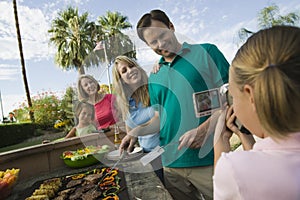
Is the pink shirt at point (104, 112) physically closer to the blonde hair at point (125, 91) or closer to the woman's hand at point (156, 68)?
the blonde hair at point (125, 91)

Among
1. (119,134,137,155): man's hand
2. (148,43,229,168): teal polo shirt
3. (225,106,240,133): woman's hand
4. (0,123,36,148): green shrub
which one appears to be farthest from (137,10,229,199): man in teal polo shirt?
(0,123,36,148): green shrub

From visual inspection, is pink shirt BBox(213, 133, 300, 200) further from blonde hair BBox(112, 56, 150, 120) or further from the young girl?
the young girl

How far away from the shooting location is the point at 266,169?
376mm

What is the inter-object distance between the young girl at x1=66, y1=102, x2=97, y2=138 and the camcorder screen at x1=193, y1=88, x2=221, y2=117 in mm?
1107

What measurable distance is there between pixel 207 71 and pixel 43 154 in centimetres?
143

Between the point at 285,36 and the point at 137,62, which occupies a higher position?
the point at 137,62

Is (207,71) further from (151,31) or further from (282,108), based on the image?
(282,108)

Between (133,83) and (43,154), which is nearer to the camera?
(133,83)

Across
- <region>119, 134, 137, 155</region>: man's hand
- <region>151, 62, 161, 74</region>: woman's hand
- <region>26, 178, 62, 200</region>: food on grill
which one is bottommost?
<region>26, 178, 62, 200</region>: food on grill

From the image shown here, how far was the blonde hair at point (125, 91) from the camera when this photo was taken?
1.06 metres

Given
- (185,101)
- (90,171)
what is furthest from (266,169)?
(90,171)

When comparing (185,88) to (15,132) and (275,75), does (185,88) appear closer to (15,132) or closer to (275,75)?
(275,75)

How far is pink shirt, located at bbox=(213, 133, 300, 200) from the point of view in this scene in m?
0.37

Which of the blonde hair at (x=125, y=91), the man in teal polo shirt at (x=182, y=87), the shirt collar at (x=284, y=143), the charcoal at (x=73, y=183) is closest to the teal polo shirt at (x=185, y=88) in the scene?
the man in teal polo shirt at (x=182, y=87)
